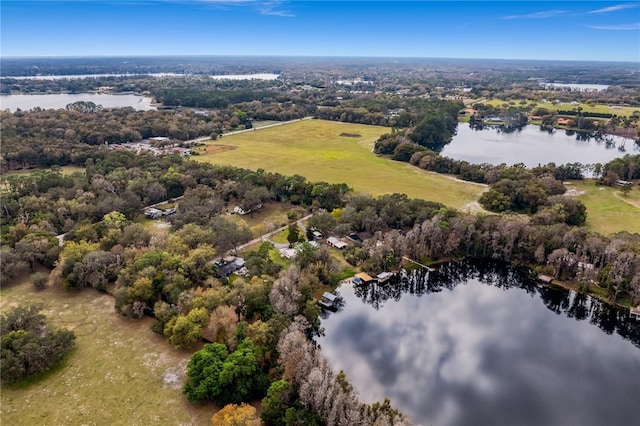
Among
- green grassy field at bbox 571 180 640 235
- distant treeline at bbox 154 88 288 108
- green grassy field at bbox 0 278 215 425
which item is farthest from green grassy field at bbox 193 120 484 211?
green grassy field at bbox 0 278 215 425

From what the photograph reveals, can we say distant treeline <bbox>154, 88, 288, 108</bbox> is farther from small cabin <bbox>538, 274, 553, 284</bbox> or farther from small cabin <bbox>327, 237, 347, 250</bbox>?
small cabin <bbox>538, 274, 553, 284</bbox>

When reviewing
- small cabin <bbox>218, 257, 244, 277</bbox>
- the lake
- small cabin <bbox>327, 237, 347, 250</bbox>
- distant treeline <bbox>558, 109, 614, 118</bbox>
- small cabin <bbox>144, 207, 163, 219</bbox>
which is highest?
distant treeline <bbox>558, 109, 614, 118</bbox>

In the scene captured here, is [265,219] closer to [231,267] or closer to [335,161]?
[231,267]

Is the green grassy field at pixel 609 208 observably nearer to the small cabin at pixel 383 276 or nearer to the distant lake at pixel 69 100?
the small cabin at pixel 383 276

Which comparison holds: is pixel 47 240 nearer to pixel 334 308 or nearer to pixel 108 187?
pixel 108 187

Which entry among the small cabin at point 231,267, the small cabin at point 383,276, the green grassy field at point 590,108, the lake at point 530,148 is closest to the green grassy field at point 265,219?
the small cabin at point 231,267

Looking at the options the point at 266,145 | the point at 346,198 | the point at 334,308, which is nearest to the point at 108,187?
the point at 346,198
